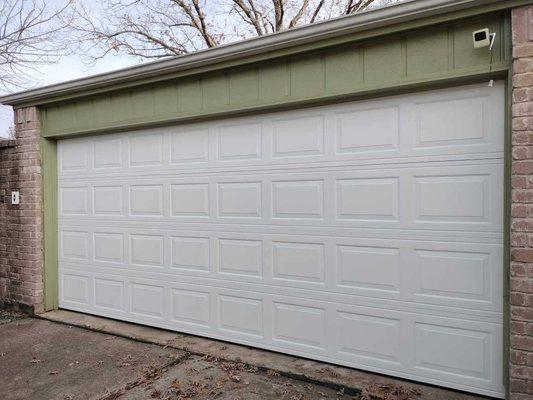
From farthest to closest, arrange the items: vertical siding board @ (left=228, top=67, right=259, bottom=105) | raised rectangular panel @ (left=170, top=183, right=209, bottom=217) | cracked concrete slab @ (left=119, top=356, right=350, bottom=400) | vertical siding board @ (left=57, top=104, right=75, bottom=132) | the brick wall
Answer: the brick wall, vertical siding board @ (left=57, top=104, right=75, bottom=132), raised rectangular panel @ (left=170, top=183, right=209, bottom=217), vertical siding board @ (left=228, top=67, right=259, bottom=105), cracked concrete slab @ (left=119, top=356, right=350, bottom=400)

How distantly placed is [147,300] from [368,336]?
8.32ft

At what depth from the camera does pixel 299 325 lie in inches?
153

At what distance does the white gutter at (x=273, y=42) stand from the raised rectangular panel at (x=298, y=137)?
0.66 metres

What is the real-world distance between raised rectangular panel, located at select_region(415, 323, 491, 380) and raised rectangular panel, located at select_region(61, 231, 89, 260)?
3.98 metres

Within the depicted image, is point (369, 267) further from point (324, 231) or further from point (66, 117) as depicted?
point (66, 117)

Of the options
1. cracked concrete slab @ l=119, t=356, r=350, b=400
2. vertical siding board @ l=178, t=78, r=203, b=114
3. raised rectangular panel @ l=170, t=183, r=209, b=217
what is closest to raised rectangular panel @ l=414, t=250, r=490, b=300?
cracked concrete slab @ l=119, t=356, r=350, b=400

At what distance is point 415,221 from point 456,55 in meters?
1.26

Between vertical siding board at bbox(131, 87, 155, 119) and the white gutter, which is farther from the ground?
the white gutter

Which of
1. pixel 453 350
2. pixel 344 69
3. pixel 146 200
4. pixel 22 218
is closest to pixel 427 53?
pixel 344 69

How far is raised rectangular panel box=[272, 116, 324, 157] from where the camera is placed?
12.4ft

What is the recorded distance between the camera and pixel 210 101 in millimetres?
4234

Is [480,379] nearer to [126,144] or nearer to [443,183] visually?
[443,183]

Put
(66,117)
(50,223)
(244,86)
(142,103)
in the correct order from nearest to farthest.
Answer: (244,86) < (142,103) < (66,117) < (50,223)

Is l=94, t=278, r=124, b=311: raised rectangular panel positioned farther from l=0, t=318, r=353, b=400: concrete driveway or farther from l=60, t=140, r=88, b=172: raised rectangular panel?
l=60, t=140, r=88, b=172: raised rectangular panel
